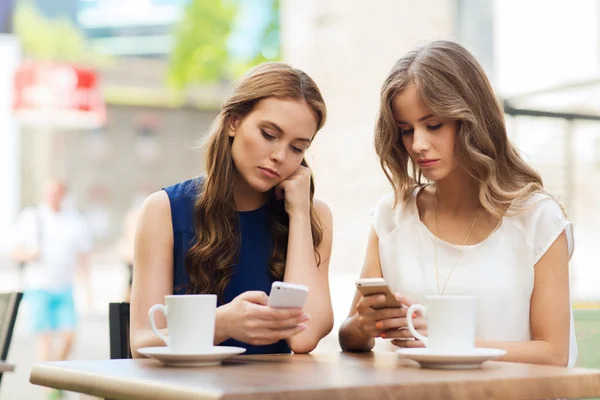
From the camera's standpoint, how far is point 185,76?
20.4m

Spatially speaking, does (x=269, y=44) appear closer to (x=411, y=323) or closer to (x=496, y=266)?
(x=496, y=266)

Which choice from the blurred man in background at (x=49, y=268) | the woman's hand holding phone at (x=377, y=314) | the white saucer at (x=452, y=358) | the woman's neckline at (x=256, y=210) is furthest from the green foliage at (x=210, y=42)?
the white saucer at (x=452, y=358)

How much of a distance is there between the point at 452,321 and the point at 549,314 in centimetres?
61

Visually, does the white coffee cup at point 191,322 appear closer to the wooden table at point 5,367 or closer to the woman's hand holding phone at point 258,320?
the woman's hand holding phone at point 258,320

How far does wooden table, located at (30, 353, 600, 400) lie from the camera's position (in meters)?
1.43

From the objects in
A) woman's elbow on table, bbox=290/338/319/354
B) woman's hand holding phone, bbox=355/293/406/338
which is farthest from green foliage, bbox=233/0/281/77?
woman's hand holding phone, bbox=355/293/406/338

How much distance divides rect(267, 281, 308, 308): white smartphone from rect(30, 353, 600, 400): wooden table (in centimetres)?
12

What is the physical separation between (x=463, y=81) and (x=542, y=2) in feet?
12.6

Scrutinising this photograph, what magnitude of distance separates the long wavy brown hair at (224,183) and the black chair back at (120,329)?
0.72ft

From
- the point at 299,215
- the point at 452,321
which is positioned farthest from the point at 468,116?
the point at 452,321

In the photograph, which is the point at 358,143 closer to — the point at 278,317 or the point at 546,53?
the point at 546,53

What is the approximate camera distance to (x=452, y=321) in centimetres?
172

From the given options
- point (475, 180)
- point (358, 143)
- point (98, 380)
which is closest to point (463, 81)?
point (475, 180)

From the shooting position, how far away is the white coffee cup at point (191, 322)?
1727mm
